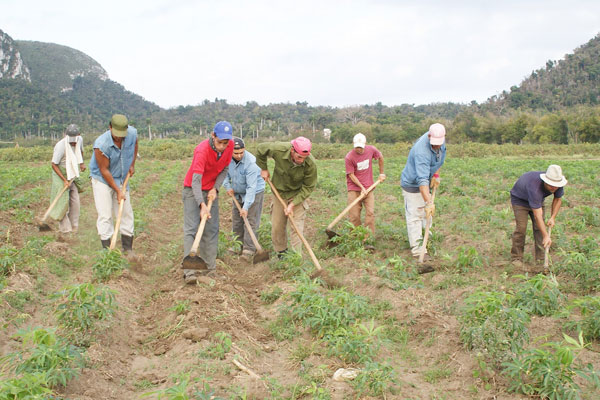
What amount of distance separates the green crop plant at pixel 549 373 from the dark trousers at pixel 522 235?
3.11m

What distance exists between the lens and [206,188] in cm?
574

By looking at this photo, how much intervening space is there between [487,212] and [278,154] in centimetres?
480

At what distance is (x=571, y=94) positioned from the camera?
69.6 metres

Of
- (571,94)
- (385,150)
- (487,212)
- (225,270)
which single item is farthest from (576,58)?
(225,270)

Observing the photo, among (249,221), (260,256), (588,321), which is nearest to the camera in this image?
(588,321)

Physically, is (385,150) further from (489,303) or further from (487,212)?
(489,303)

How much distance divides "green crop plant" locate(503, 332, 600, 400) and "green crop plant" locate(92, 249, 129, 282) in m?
4.23

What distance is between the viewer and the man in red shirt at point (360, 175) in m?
7.38

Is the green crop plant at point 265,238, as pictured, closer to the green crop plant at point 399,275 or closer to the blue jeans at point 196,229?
the blue jeans at point 196,229

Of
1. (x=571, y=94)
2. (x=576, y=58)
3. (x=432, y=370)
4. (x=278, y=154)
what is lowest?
(x=432, y=370)

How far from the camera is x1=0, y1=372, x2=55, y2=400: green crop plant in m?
2.56

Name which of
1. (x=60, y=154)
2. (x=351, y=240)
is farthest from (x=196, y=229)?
(x=60, y=154)

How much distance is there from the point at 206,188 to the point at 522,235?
4.17 meters

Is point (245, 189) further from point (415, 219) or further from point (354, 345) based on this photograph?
point (354, 345)
